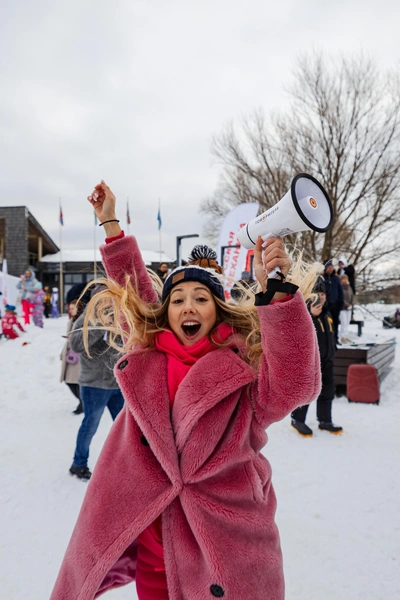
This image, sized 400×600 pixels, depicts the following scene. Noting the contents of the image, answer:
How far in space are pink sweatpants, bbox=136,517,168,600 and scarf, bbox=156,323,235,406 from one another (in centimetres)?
52

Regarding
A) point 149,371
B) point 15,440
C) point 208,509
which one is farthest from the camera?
point 15,440

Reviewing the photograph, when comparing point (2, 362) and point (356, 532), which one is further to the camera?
point (2, 362)

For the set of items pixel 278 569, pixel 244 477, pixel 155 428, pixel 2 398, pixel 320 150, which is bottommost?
pixel 2 398

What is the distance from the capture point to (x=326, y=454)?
4.57 metres

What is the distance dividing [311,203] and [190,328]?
73cm

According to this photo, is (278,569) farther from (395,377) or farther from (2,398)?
(395,377)

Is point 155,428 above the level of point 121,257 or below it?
below

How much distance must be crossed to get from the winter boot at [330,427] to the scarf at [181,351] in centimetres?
416

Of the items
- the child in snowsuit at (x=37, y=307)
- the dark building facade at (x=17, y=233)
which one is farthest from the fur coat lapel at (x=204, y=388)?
the dark building facade at (x=17, y=233)

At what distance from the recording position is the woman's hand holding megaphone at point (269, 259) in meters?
1.36

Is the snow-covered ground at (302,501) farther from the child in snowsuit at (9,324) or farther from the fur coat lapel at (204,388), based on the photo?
the child in snowsuit at (9,324)

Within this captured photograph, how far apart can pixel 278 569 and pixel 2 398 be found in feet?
22.7

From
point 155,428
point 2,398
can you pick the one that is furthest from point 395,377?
point 155,428

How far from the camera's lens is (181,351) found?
5.56ft
